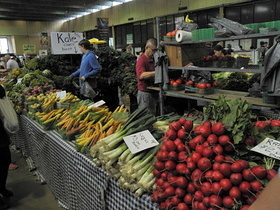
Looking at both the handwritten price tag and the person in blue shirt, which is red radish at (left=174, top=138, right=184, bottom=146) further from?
the person in blue shirt

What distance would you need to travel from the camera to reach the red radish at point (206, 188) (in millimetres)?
1229

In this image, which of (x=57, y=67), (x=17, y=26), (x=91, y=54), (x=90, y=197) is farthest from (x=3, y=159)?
(x=17, y=26)

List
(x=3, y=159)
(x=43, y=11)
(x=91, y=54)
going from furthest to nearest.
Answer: (x=43, y=11) → (x=91, y=54) → (x=3, y=159)

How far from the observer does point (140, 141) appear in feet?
5.98

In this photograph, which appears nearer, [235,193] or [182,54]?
[235,193]

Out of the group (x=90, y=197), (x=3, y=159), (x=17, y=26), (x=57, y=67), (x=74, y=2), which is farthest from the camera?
(x=17, y=26)

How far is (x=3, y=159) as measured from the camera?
315 cm

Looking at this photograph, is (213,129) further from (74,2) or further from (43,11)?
(43,11)

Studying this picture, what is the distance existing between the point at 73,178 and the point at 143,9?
13.3 metres

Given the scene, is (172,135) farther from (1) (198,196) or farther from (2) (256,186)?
(2) (256,186)

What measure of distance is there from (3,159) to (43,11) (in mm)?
16446

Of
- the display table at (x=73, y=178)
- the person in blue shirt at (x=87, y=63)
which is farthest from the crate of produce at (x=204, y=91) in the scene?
the display table at (x=73, y=178)

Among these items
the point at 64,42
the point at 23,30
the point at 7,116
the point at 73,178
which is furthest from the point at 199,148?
the point at 23,30

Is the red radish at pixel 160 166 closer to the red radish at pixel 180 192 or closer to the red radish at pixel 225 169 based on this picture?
the red radish at pixel 180 192
